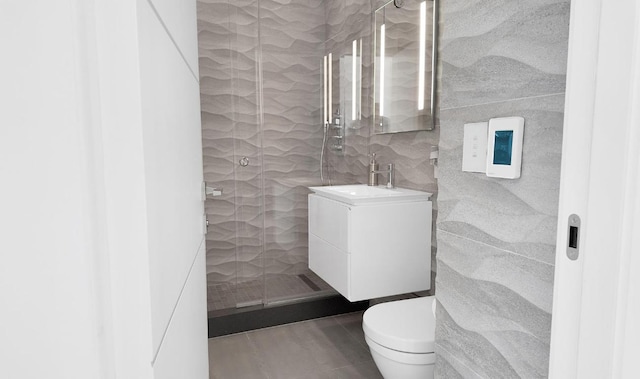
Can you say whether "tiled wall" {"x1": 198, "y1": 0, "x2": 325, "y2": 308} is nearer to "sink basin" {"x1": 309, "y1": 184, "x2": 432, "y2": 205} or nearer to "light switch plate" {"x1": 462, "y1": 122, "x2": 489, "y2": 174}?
"sink basin" {"x1": 309, "y1": 184, "x2": 432, "y2": 205}

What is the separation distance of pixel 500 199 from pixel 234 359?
200 centimetres

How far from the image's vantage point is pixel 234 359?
7.88 ft

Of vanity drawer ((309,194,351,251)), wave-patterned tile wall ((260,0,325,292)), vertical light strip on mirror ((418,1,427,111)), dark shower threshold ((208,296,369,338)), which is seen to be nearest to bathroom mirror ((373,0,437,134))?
vertical light strip on mirror ((418,1,427,111))

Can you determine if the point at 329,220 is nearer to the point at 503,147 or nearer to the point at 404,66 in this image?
the point at 404,66

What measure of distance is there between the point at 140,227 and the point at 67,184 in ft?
0.33

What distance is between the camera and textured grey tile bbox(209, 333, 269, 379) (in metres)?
2.24

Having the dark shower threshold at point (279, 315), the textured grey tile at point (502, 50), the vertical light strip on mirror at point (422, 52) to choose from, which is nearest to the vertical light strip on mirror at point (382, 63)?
the vertical light strip on mirror at point (422, 52)

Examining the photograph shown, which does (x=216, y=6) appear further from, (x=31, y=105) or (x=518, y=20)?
(x=31, y=105)

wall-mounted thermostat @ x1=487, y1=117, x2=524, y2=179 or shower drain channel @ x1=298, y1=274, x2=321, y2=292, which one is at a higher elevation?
wall-mounted thermostat @ x1=487, y1=117, x2=524, y2=179

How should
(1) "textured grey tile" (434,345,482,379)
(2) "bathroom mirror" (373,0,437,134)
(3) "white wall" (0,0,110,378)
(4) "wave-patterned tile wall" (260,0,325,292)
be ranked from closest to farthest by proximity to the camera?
(3) "white wall" (0,0,110,378) < (1) "textured grey tile" (434,345,482,379) < (2) "bathroom mirror" (373,0,437,134) < (4) "wave-patterned tile wall" (260,0,325,292)

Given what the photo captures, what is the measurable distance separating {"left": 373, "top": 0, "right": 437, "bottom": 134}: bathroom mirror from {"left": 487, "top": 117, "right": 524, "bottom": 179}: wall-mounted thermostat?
4.48ft

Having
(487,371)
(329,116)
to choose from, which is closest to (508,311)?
(487,371)

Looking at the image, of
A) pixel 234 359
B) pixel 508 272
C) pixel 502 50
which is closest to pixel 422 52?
pixel 502 50

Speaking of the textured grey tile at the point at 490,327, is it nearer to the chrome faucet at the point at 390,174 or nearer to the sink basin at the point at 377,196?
the sink basin at the point at 377,196
